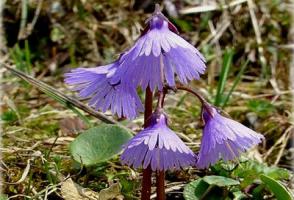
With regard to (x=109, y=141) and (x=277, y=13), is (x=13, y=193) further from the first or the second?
(x=277, y=13)

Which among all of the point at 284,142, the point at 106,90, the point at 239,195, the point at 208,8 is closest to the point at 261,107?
the point at 284,142

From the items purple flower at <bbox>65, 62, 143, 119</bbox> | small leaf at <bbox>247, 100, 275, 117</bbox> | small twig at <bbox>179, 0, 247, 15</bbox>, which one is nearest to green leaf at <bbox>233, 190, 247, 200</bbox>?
purple flower at <bbox>65, 62, 143, 119</bbox>

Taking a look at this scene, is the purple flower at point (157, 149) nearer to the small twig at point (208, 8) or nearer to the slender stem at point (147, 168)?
the slender stem at point (147, 168)

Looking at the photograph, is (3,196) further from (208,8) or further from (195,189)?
(208,8)

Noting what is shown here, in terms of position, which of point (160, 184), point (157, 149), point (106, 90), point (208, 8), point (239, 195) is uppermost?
point (208, 8)

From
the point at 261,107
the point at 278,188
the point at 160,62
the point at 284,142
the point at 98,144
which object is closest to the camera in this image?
the point at 160,62

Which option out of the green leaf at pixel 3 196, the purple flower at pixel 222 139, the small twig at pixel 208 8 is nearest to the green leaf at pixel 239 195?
the purple flower at pixel 222 139

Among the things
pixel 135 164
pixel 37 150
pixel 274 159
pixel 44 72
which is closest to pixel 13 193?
pixel 37 150
